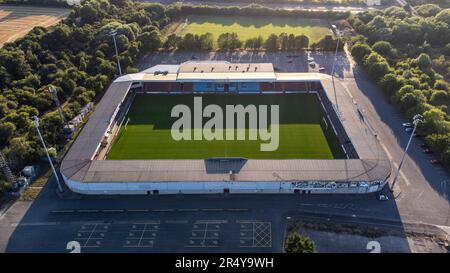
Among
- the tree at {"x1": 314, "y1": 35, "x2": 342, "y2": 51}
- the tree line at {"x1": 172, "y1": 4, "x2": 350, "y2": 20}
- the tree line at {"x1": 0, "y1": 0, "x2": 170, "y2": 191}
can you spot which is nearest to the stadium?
the tree line at {"x1": 0, "y1": 0, "x2": 170, "y2": 191}

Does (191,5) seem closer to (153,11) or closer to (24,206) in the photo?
(153,11)

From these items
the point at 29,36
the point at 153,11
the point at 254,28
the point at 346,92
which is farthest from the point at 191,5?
the point at 346,92

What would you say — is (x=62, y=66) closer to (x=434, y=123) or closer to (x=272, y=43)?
(x=272, y=43)

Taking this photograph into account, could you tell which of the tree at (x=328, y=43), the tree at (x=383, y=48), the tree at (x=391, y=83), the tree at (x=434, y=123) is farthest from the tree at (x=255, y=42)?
the tree at (x=434, y=123)

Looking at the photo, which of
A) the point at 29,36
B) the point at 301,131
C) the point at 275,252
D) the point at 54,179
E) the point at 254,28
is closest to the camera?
the point at 275,252

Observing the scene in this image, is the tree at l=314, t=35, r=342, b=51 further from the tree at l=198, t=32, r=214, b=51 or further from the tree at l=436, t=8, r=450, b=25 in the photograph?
Answer: the tree at l=436, t=8, r=450, b=25
